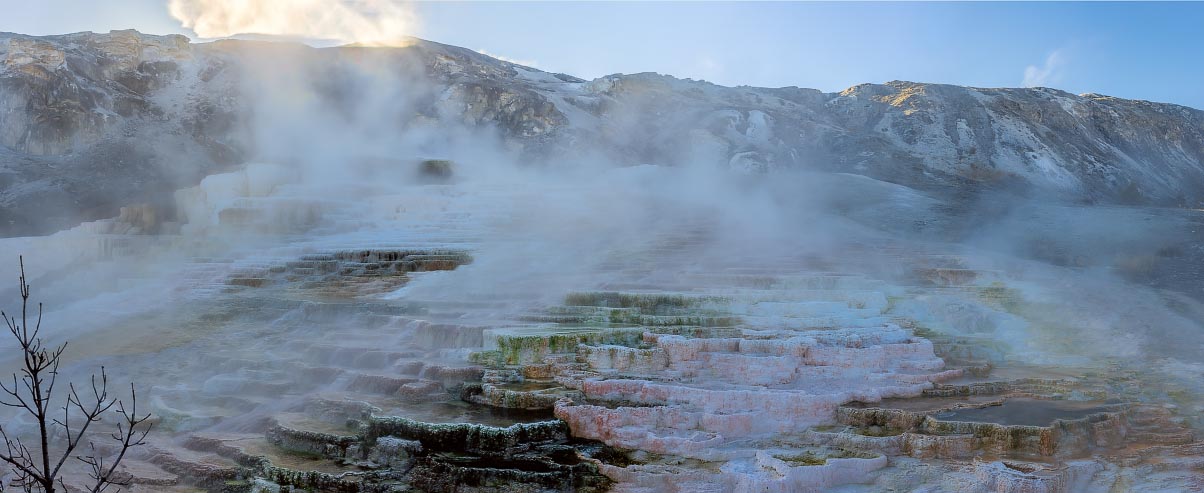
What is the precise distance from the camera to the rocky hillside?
46.5 feet

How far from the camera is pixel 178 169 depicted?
588 inches

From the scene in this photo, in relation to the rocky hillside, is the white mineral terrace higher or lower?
lower

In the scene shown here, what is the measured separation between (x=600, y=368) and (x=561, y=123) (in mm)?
12858

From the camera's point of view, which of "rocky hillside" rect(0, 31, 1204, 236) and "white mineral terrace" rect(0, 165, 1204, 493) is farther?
"rocky hillside" rect(0, 31, 1204, 236)

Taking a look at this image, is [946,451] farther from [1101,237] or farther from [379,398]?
[1101,237]

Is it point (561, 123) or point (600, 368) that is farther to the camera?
point (561, 123)

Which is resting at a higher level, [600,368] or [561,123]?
[561,123]

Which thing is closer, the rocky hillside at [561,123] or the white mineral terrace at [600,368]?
the white mineral terrace at [600,368]

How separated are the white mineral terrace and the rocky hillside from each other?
447 centimetres

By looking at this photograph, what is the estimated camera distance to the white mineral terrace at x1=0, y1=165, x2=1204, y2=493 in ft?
16.6

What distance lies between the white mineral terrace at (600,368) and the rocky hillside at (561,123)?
4.47 m

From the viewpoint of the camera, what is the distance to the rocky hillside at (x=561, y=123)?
14.2 m

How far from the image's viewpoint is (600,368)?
21.0 feet

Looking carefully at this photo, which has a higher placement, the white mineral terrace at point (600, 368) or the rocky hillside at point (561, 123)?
the rocky hillside at point (561, 123)
